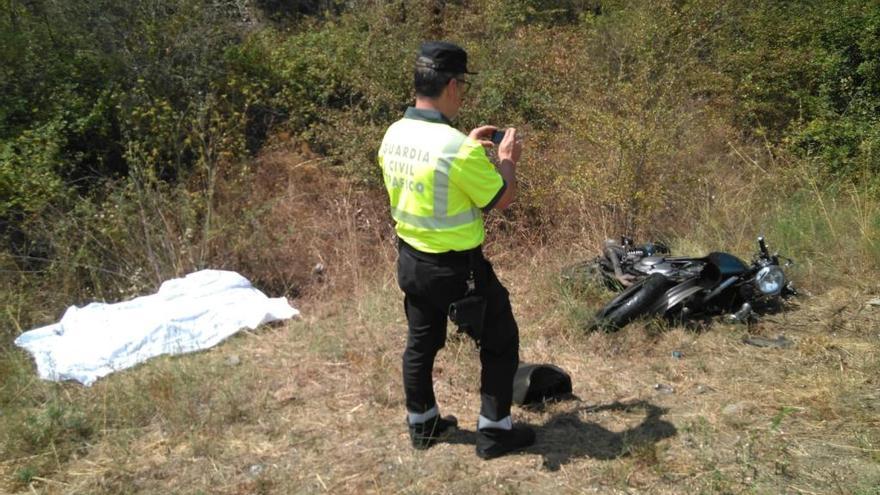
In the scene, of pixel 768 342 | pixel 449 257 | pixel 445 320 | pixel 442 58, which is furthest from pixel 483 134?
pixel 768 342

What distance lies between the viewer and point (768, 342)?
4695 mm

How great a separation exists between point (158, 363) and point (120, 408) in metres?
0.68

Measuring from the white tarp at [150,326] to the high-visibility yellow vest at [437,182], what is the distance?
7.92 ft

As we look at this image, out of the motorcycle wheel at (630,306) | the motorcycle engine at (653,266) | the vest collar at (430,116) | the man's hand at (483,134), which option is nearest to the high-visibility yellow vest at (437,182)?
the vest collar at (430,116)

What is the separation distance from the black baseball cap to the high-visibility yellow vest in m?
0.19

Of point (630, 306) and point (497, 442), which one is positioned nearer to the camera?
point (497, 442)

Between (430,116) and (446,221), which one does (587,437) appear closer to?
(446,221)

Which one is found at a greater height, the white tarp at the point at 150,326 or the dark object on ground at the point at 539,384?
the dark object on ground at the point at 539,384

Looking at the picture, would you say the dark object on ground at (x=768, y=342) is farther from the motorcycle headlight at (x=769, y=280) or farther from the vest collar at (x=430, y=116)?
the vest collar at (x=430, y=116)

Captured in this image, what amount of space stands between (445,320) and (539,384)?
0.89 metres

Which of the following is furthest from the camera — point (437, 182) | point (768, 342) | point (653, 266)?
point (653, 266)

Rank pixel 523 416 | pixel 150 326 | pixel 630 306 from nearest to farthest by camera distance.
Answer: pixel 523 416 → pixel 630 306 → pixel 150 326

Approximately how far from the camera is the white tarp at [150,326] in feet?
15.5

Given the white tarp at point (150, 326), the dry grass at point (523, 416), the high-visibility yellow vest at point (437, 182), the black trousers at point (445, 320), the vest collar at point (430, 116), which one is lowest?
the white tarp at point (150, 326)
